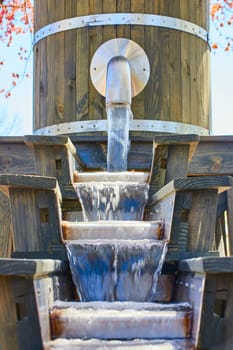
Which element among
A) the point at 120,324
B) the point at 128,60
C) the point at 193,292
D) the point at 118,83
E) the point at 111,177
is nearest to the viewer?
the point at 120,324

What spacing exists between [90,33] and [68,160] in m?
1.48

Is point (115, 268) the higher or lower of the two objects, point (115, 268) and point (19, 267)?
the lower

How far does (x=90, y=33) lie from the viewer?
4535 millimetres

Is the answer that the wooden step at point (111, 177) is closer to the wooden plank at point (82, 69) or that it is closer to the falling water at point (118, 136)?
the falling water at point (118, 136)

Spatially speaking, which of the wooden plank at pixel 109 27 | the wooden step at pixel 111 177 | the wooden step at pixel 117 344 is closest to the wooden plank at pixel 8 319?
the wooden step at pixel 117 344

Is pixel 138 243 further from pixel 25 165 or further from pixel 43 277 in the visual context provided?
pixel 25 165

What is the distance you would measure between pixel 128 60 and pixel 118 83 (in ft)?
1.36

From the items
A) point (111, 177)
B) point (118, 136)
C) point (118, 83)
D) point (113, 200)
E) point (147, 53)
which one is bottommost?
point (113, 200)

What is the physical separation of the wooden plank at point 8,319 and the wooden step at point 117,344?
5.0 inches

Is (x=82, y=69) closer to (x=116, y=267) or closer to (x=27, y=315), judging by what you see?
(x=116, y=267)

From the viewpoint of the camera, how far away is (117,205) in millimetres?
3301

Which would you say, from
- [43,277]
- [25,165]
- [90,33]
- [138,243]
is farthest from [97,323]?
[90,33]

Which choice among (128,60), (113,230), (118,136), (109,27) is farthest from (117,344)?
(109,27)

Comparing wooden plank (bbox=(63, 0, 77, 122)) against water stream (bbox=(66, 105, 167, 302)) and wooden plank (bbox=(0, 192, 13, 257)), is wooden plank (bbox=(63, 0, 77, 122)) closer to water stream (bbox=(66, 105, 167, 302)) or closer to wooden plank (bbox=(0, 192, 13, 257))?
wooden plank (bbox=(0, 192, 13, 257))
